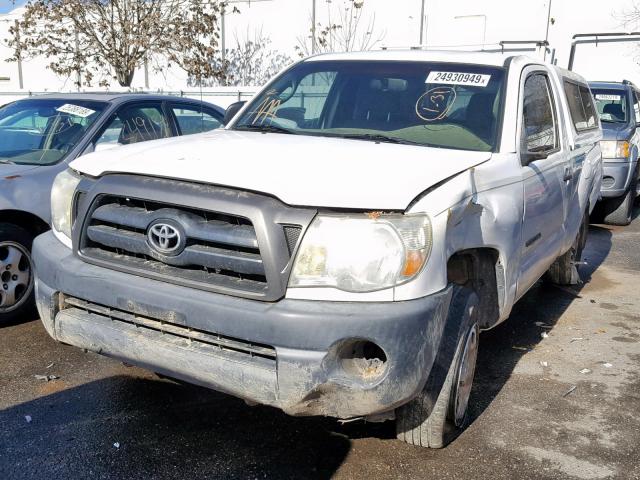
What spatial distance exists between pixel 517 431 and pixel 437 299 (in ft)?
4.18

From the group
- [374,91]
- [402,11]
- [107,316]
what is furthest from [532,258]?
Result: [402,11]

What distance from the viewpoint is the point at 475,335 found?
3422 mm

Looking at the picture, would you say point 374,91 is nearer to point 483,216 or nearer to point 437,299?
point 483,216

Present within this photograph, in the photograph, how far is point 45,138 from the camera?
17.4ft

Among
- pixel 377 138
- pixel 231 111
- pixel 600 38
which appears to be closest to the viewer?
pixel 377 138

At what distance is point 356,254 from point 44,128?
3782 mm

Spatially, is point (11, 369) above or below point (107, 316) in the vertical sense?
below

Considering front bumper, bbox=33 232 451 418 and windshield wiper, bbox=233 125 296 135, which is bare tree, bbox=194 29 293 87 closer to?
windshield wiper, bbox=233 125 296 135

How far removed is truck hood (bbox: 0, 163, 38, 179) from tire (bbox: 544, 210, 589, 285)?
4.60m

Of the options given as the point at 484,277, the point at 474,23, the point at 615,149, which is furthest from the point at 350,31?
the point at 484,277

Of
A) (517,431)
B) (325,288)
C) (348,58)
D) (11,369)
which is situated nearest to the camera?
(325,288)

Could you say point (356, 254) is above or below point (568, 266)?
above

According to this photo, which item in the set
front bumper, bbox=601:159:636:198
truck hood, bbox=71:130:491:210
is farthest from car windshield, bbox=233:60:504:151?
front bumper, bbox=601:159:636:198

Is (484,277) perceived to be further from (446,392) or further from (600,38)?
(600,38)
